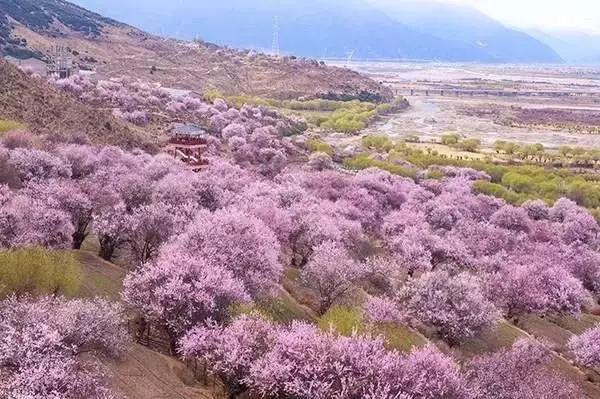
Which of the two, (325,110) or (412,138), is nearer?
(412,138)

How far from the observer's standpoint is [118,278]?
3550 centimetres

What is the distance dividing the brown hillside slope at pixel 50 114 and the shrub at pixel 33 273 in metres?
38.8

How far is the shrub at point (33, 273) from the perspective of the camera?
26.5 m

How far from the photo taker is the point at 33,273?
1069 inches

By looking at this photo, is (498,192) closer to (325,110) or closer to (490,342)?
(490,342)

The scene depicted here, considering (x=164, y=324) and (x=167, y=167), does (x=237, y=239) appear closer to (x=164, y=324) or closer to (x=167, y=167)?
(x=164, y=324)

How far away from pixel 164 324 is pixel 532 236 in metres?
48.9

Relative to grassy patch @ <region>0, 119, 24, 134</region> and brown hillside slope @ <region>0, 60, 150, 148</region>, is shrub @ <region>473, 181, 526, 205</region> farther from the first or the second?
grassy patch @ <region>0, 119, 24, 134</region>

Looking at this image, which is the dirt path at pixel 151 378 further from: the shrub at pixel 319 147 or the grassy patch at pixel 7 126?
the shrub at pixel 319 147

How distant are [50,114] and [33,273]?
1970 inches

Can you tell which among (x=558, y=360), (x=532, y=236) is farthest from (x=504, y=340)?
(x=532, y=236)

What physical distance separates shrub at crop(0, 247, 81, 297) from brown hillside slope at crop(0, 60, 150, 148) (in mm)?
38794

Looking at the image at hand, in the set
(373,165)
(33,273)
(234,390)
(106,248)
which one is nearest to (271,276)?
(234,390)

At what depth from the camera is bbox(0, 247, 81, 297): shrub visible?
26.5 meters
